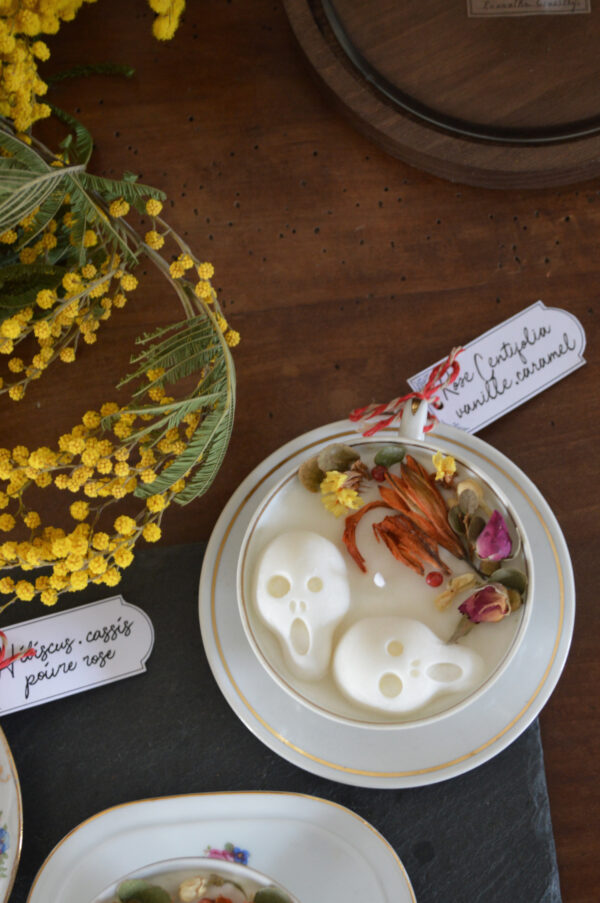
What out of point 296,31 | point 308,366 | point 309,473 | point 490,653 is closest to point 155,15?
point 296,31

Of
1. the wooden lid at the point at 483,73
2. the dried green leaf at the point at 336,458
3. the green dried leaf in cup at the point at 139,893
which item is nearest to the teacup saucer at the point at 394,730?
the dried green leaf at the point at 336,458

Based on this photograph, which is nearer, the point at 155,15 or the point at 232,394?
the point at 232,394

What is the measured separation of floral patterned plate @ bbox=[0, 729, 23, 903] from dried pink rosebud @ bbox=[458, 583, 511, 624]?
0.36 metres

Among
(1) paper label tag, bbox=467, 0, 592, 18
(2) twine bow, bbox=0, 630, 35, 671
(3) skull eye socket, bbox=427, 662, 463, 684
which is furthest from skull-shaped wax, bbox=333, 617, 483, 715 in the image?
(1) paper label tag, bbox=467, 0, 592, 18

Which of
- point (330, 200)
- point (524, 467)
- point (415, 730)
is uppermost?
point (330, 200)

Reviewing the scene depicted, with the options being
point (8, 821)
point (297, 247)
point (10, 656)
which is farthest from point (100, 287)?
point (8, 821)

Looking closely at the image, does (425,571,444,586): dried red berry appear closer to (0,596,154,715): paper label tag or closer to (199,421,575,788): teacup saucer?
(199,421,575,788): teacup saucer

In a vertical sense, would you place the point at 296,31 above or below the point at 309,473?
above

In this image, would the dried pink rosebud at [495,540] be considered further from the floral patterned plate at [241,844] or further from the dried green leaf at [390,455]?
the floral patterned plate at [241,844]

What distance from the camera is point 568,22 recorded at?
64 centimetres

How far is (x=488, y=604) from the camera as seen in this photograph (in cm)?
52

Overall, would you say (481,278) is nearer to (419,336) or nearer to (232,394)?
(419,336)

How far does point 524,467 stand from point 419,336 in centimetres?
14

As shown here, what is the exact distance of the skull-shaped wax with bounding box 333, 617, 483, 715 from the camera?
0.51 m
